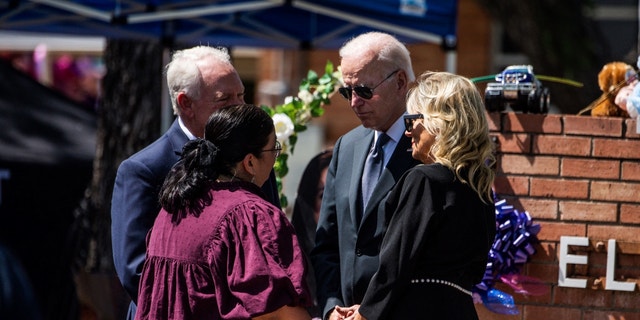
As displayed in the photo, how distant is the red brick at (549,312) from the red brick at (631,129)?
0.76m

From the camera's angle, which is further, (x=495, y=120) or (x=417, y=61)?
(x=417, y=61)

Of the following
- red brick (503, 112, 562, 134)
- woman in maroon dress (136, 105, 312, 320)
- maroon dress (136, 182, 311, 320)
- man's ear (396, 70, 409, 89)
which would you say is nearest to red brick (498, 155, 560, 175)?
red brick (503, 112, 562, 134)

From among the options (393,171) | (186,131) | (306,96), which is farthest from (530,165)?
(186,131)

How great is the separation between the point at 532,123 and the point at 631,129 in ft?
1.34

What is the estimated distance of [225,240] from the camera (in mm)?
3289

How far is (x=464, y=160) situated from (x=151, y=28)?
4.55 m

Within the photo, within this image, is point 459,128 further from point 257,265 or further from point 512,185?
point 512,185

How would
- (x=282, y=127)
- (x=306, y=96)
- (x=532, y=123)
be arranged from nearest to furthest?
(x=532, y=123)
(x=282, y=127)
(x=306, y=96)

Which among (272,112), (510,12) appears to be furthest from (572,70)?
(272,112)

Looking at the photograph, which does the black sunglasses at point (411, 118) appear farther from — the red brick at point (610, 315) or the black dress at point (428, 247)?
the red brick at point (610, 315)

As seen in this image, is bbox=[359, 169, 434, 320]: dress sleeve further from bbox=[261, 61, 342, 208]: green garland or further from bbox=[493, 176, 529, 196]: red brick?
bbox=[261, 61, 342, 208]: green garland

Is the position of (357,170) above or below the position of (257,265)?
above

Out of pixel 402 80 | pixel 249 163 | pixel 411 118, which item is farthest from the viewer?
pixel 402 80

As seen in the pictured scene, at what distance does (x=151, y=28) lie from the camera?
765 cm
